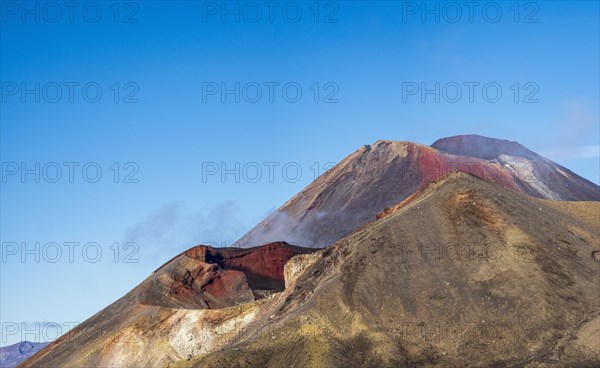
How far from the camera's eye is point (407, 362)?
64125mm

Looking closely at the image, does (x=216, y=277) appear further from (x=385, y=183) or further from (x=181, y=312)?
(x=385, y=183)

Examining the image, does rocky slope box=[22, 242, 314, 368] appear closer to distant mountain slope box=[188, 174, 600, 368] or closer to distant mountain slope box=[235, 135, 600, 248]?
distant mountain slope box=[188, 174, 600, 368]

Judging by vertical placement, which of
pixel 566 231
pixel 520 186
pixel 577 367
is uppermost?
pixel 520 186

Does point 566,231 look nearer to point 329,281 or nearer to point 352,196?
point 329,281

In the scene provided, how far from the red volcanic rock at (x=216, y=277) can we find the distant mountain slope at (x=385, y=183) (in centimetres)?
1626

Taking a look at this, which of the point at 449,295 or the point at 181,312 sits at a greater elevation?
the point at 181,312

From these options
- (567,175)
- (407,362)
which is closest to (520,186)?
(567,175)

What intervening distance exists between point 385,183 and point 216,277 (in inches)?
1516

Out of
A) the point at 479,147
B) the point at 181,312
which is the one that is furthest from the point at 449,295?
the point at 479,147

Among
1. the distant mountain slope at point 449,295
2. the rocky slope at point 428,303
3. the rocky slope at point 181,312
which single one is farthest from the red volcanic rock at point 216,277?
the distant mountain slope at point 449,295

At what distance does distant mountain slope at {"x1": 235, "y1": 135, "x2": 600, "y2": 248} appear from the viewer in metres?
133

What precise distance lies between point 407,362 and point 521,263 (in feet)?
46.4

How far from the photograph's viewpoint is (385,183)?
138 m

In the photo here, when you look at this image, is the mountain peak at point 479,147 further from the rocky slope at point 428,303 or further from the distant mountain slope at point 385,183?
the rocky slope at point 428,303
